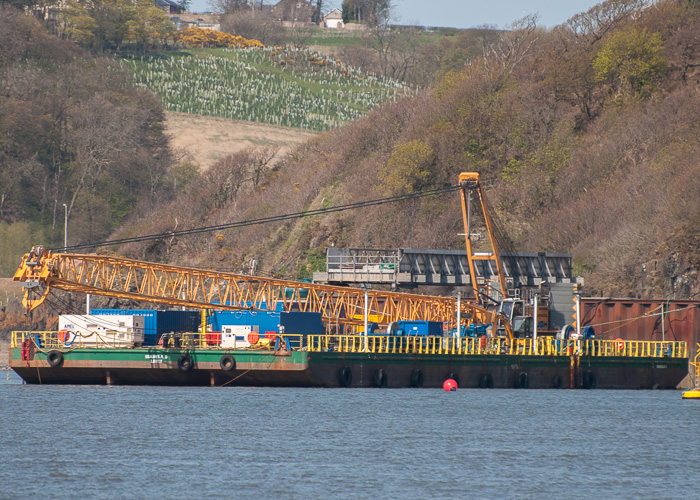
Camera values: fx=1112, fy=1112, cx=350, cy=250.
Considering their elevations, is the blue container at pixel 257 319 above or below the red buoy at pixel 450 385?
above

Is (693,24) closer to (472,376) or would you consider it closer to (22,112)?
(472,376)

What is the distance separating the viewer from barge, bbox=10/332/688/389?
64625 mm

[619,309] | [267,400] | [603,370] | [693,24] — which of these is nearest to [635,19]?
[693,24]

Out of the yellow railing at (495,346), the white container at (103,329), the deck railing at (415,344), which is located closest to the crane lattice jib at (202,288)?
the white container at (103,329)

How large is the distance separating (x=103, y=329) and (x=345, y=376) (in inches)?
595

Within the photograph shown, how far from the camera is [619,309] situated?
80.0m

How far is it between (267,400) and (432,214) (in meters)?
52.5

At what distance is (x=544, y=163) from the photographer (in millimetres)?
110375

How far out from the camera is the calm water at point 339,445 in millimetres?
37031

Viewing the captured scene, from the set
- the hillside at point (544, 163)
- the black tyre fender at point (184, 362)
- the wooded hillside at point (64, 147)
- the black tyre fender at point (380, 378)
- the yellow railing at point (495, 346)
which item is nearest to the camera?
the black tyre fender at point (184, 362)

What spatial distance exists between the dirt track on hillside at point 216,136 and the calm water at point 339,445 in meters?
118

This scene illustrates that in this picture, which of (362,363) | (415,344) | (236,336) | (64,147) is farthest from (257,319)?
(64,147)

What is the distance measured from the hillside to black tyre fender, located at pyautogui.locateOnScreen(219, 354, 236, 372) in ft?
118

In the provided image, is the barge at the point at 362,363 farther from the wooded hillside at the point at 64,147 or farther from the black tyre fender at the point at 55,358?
the wooded hillside at the point at 64,147
